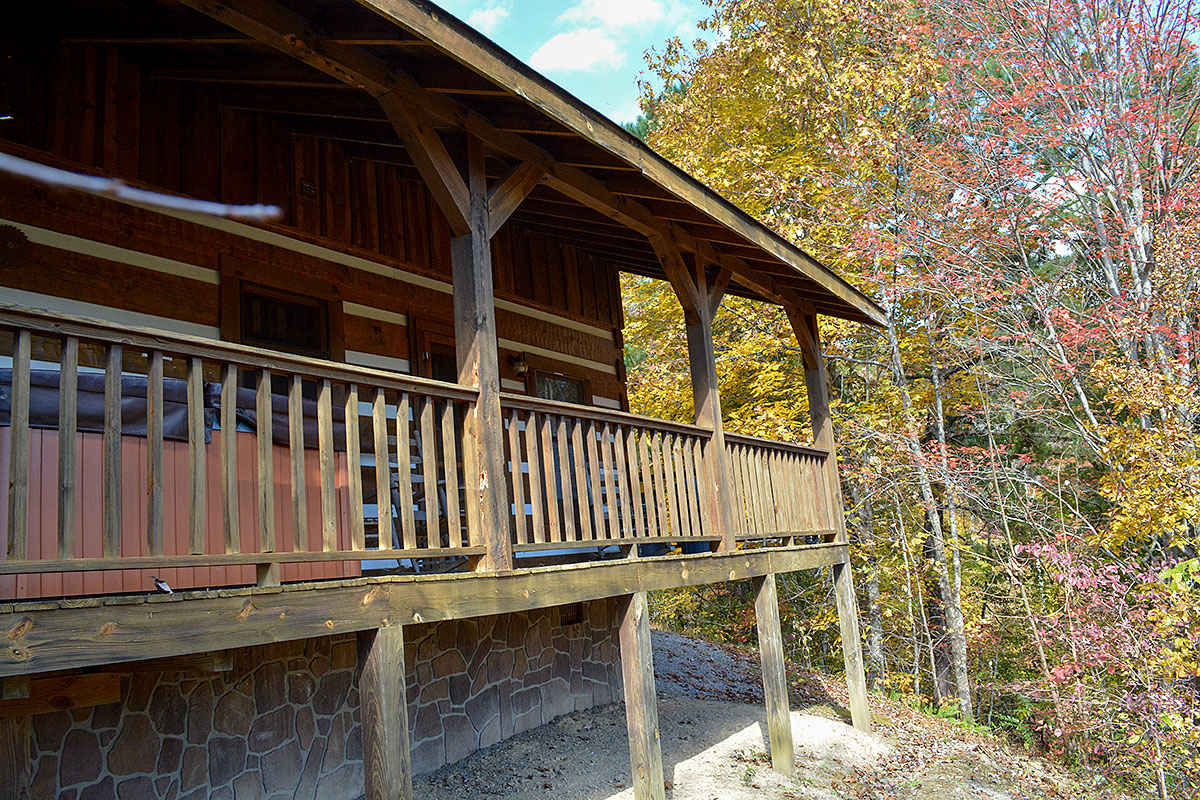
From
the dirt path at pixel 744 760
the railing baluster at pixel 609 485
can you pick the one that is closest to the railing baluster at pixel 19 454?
the railing baluster at pixel 609 485

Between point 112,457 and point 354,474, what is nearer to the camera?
point 112,457

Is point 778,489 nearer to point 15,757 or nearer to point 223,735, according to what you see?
point 223,735

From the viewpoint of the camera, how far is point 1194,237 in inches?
457

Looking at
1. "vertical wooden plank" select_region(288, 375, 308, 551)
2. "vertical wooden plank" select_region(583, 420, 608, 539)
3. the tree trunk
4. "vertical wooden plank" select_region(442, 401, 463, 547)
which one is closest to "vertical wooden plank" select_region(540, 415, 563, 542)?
"vertical wooden plank" select_region(583, 420, 608, 539)

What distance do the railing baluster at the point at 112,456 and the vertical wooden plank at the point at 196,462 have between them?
293 millimetres

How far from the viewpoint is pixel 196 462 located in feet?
12.7


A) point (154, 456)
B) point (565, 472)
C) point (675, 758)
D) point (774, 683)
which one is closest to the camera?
point (154, 456)

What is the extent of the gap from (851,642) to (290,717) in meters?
6.53

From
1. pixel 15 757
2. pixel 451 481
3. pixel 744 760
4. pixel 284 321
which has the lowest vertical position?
pixel 744 760

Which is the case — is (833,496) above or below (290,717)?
above

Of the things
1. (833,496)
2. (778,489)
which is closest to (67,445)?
(778,489)

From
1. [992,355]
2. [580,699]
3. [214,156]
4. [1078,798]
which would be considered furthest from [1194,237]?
[214,156]

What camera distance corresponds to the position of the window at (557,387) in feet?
33.6

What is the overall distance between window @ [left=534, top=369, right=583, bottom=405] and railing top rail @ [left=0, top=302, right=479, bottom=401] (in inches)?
191
